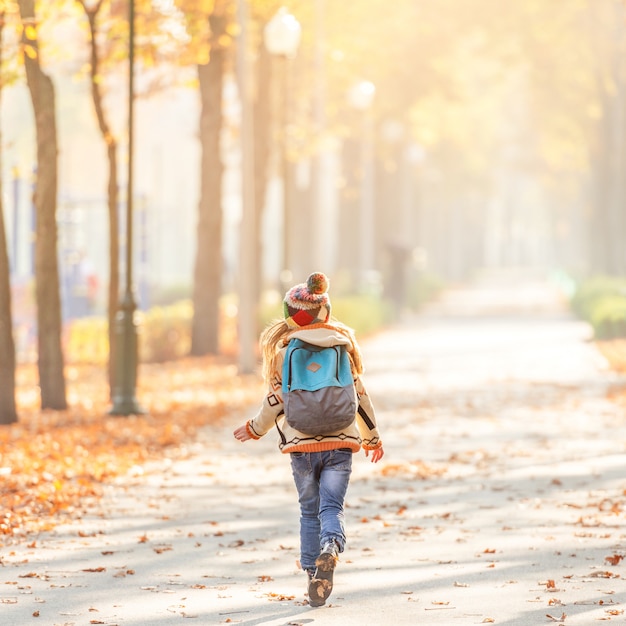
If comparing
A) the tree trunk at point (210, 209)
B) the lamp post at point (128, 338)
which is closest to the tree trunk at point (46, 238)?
the lamp post at point (128, 338)

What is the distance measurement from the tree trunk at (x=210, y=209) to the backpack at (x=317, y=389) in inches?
746

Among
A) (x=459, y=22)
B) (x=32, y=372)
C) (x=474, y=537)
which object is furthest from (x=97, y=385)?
(x=459, y=22)

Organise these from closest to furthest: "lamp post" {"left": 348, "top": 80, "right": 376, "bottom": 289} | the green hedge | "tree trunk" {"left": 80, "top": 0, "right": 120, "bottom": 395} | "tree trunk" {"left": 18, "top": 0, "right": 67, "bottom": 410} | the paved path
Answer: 1. the paved path
2. "tree trunk" {"left": 18, "top": 0, "right": 67, "bottom": 410}
3. "tree trunk" {"left": 80, "top": 0, "right": 120, "bottom": 395}
4. the green hedge
5. "lamp post" {"left": 348, "top": 80, "right": 376, "bottom": 289}

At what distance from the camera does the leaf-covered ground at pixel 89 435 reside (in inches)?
426

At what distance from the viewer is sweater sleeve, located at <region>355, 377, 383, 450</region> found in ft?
25.0

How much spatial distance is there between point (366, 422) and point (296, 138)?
24.5 metres

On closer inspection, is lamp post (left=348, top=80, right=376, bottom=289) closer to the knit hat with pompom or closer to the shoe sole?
the knit hat with pompom

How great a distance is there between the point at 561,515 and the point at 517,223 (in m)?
123

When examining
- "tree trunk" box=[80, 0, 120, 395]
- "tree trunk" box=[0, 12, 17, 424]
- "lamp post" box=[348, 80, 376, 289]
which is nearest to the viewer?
"tree trunk" box=[0, 12, 17, 424]

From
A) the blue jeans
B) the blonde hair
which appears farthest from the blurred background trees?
the blue jeans

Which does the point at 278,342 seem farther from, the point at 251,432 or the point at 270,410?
the point at 251,432

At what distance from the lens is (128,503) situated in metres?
11.0

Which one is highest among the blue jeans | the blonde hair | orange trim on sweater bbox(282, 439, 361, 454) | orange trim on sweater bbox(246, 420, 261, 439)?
the blonde hair

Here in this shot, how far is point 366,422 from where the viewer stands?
7.69 m
